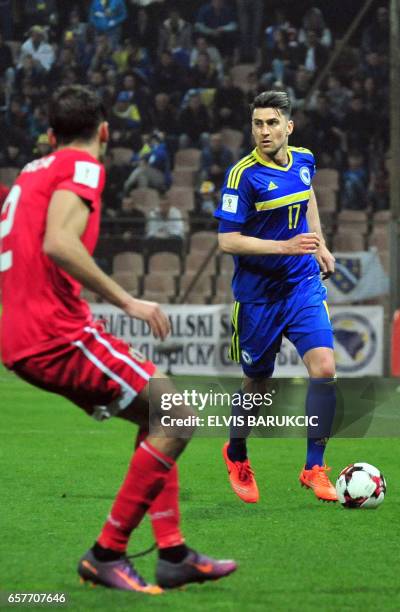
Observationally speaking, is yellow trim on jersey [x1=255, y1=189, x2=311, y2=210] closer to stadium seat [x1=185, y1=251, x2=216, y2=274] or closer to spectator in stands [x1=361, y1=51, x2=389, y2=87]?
stadium seat [x1=185, y1=251, x2=216, y2=274]

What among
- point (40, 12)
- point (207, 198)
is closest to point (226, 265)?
point (207, 198)

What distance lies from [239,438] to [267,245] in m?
1.15

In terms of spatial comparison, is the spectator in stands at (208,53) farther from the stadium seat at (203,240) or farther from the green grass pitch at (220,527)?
the green grass pitch at (220,527)

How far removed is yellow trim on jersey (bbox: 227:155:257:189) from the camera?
683 centimetres

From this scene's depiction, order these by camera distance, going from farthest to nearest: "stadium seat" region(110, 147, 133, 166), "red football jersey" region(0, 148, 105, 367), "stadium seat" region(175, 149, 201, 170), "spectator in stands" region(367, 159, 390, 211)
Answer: "stadium seat" region(110, 147, 133, 166)
"stadium seat" region(175, 149, 201, 170)
"spectator in stands" region(367, 159, 390, 211)
"red football jersey" region(0, 148, 105, 367)

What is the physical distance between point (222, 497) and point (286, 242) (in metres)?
1.49

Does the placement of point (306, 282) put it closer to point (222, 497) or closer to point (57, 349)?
point (222, 497)

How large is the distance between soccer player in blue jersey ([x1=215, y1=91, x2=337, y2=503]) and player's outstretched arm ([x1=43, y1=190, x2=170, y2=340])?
249 centimetres

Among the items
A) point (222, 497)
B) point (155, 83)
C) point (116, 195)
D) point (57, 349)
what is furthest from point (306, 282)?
point (155, 83)

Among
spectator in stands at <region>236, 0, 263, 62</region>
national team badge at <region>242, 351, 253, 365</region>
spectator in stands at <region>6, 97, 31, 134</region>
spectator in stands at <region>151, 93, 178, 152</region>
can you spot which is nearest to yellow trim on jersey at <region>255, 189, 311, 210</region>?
national team badge at <region>242, 351, 253, 365</region>

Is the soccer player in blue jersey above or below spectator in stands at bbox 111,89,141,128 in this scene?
below

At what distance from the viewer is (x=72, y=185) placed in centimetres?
421

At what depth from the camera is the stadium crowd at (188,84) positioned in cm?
1839

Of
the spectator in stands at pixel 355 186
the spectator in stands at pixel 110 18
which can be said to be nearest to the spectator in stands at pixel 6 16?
the spectator in stands at pixel 110 18
